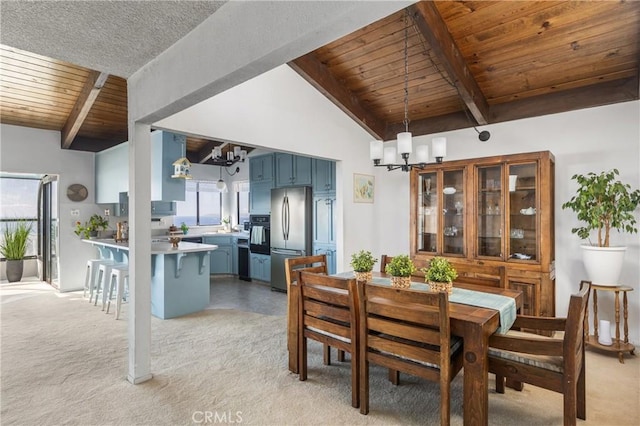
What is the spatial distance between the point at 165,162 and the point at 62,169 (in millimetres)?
2560

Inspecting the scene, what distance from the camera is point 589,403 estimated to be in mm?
2350

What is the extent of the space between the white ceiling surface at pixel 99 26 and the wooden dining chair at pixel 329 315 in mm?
1771

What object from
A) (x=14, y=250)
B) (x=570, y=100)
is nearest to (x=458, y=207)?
(x=570, y=100)

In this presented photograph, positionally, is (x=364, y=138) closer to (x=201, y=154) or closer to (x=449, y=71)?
(x=449, y=71)

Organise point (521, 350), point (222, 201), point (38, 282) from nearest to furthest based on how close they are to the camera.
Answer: point (521, 350) → point (38, 282) → point (222, 201)

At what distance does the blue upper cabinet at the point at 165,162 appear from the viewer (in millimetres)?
4418

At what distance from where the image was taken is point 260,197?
20.4ft

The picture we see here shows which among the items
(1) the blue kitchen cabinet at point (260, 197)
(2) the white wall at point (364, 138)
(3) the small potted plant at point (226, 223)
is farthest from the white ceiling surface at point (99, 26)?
(3) the small potted plant at point (226, 223)

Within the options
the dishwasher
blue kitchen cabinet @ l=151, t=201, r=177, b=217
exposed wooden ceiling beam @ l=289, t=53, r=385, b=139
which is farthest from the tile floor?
exposed wooden ceiling beam @ l=289, t=53, r=385, b=139

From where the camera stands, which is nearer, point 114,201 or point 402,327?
point 402,327

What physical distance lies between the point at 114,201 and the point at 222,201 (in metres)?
2.65

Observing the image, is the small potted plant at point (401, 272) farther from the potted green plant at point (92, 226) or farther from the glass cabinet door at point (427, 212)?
the potted green plant at point (92, 226)

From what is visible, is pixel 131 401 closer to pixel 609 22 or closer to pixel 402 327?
pixel 402 327

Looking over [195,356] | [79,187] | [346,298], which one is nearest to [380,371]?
[346,298]
